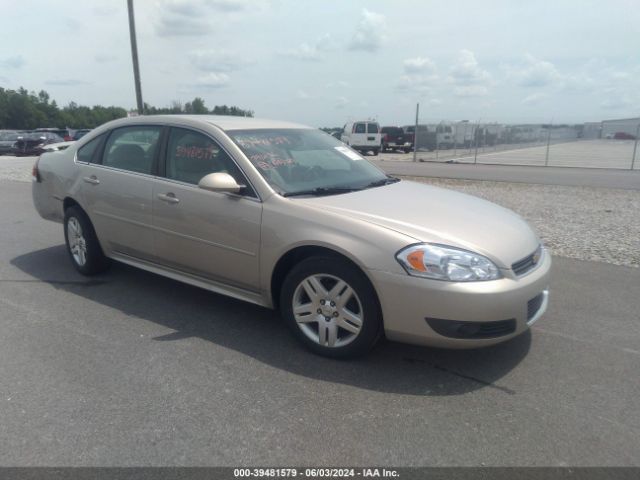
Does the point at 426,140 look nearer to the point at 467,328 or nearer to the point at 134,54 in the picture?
the point at 134,54

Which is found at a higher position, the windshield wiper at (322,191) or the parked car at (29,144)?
the windshield wiper at (322,191)

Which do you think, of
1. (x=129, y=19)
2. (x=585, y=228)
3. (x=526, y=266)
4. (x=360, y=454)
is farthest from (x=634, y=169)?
(x=360, y=454)

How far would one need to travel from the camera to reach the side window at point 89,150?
5.25 metres

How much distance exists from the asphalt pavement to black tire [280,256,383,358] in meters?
0.12

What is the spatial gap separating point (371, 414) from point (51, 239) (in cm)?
568

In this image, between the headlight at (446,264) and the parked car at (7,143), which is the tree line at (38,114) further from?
the headlight at (446,264)

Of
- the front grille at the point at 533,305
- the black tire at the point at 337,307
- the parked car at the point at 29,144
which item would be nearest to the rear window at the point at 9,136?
the parked car at the point at 29,144

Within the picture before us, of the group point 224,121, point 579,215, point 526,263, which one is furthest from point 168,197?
point 579,215

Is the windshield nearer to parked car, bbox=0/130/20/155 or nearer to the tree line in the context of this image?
parked car, bbox=0/130/20/155

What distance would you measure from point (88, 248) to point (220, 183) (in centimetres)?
221

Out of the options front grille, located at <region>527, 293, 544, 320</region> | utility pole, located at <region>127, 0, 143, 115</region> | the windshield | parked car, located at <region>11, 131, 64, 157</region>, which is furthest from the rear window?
front grille, located at <region>527, 293, 544, 320</region>

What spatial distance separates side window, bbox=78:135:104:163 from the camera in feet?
17.2

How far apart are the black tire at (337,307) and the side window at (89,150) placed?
2.77m

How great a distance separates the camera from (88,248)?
206 inches
